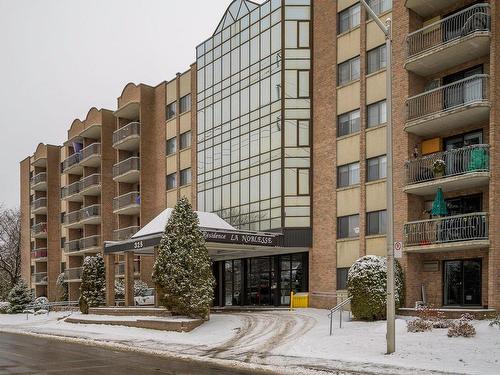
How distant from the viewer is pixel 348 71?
3080 cm

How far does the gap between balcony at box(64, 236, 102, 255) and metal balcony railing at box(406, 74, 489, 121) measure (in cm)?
3431

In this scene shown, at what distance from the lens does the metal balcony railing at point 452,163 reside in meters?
22.8

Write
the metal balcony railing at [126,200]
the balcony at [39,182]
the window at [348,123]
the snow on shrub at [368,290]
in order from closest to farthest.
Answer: the snow on shrub at [368,290] → the window at [348,123] → the metal balcony railing at [126,200] → the balcony at [39,182]

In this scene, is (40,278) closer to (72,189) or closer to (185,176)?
(72,189)

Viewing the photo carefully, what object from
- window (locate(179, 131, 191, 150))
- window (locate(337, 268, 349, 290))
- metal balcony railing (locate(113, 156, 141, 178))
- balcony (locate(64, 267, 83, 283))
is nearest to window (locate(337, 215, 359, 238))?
window (locate(337, 268, 349, 290))

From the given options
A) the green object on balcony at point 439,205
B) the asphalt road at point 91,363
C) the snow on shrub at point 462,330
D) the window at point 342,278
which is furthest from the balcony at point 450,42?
the asphalt road at point 91,363

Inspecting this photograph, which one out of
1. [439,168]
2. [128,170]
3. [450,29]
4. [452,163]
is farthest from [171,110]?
[452,163]

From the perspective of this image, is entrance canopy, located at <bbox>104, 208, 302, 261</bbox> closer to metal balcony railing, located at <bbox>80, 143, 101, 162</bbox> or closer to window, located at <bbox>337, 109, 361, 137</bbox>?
window, located at <bbox>337, 109, 361, 137</bbox>

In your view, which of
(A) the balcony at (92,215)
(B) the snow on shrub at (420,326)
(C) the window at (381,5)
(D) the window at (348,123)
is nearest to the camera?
(B) the snow on shrub at (420,326)

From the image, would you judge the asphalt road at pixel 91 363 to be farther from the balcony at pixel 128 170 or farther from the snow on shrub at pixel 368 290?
the balcony at pixel 128 170

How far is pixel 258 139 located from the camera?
114 ft

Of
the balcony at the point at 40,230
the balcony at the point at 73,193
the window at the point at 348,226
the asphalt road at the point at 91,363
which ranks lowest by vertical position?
the asphalt road at the point at 91,363

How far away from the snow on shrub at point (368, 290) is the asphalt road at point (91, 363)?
25.7ft

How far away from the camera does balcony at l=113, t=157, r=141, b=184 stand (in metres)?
47.2
